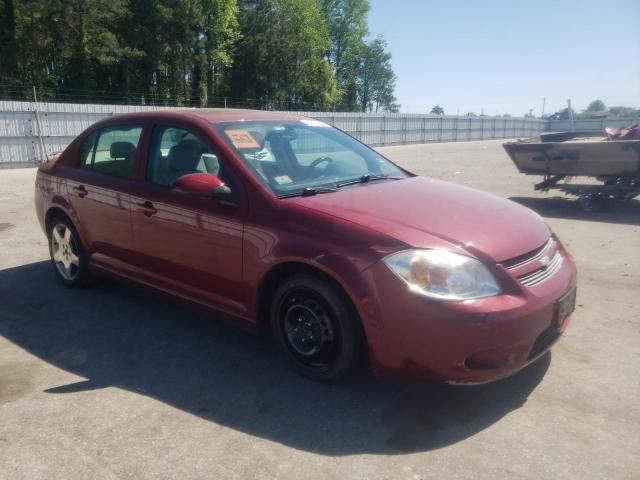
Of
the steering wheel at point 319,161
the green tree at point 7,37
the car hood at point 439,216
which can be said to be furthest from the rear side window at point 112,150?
the green tree at point 7,37

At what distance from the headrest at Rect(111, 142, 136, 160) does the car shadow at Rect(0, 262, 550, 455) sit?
1.32 meters

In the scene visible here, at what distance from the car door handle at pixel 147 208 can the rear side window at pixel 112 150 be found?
0.33 m

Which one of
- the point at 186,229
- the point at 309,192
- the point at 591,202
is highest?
the point at 309,192

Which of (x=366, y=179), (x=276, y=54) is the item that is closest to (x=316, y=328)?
(x=366, y=179)

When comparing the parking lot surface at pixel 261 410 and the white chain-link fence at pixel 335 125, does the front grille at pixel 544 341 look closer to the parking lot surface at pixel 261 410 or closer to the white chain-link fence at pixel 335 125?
the parking lot surface at pixel 261 410

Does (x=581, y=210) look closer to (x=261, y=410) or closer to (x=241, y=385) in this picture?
(x=241, y=385)

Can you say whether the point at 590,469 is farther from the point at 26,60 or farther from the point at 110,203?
the point at 26,60

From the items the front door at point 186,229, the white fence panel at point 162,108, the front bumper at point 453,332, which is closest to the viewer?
the front bumper at point 453,332

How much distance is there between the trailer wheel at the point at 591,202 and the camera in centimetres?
967

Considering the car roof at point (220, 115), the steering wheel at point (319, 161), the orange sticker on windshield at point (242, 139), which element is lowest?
the steering wheel at point (319, 161)

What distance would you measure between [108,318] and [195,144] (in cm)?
169

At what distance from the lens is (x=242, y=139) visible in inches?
148

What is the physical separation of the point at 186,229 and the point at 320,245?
1.16 metres

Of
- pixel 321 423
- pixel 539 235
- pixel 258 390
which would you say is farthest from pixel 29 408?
pixel 539 235
